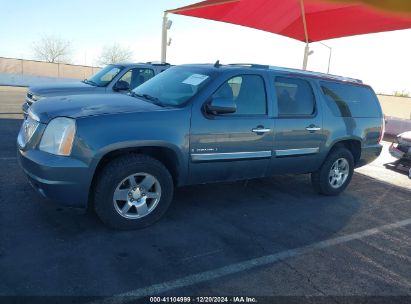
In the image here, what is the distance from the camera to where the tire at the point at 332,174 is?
590 cm

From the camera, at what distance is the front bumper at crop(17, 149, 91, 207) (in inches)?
143

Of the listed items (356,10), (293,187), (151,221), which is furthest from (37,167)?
(356,10)

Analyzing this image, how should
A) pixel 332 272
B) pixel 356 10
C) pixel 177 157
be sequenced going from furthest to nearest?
pixel 356 10 → pixel 177 157 → pixel 332 272

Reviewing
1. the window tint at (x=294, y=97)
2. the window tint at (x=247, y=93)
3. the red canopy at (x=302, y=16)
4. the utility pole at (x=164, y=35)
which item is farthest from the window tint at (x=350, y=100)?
the utility pole at (x=164, y=35)

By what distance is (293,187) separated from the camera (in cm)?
642

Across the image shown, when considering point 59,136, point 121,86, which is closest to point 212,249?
point 59,136

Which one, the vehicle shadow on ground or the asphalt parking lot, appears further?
the vehicle shadow on ground

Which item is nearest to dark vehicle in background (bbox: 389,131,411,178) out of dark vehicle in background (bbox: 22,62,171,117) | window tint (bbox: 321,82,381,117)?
window tint (bbox: 321,82,381,117)

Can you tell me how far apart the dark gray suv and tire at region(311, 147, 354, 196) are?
23mm

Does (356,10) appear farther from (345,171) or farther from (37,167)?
(37,167)

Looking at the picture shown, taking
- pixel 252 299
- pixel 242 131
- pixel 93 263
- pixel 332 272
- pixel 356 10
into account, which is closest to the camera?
pixel 252 299

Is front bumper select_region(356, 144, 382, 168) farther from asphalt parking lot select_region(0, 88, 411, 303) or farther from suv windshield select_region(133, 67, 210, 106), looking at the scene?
suv windshield select_region(133, 67, 210, 106)

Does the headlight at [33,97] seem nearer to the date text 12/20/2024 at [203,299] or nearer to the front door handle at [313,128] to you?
the front door handle at [313,128]

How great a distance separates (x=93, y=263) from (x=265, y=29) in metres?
13.2
